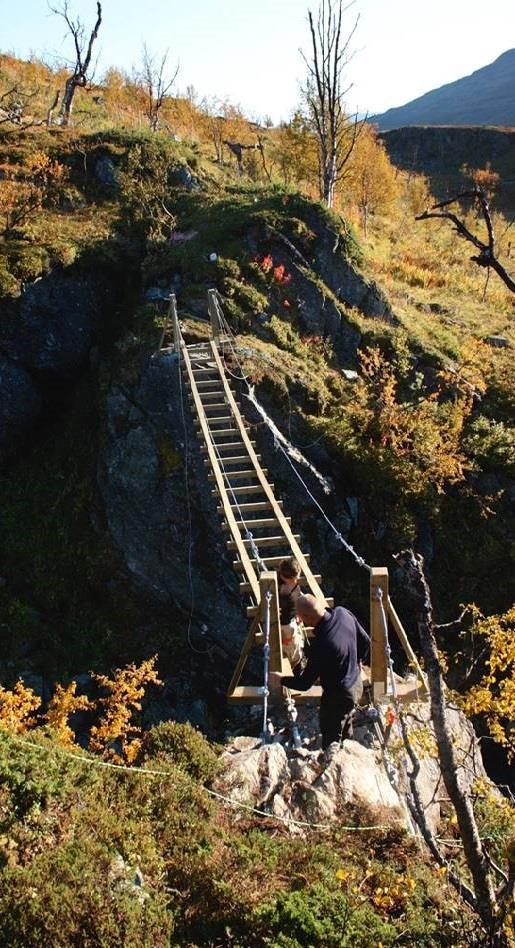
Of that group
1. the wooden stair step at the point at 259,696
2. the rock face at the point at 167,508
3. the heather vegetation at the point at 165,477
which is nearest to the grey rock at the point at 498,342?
the heather vegetation at the point at 165,477

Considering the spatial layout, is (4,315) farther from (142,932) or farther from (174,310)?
(142,932)

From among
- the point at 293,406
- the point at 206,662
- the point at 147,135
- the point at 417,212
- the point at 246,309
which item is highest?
the point at 147,135

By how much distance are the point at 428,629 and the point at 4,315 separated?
1453 centimetres

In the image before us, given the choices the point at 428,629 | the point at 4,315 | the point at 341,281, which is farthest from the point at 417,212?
the point at 428,629

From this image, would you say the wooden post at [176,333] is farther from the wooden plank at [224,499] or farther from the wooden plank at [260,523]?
the wooden plank at [260,523]

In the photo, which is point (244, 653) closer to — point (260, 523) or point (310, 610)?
point (310, 610)

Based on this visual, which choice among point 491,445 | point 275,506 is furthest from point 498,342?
point 275,506

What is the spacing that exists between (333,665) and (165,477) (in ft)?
24.0

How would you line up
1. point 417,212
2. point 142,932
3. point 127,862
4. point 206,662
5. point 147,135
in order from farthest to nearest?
point 417,212
point 147,135
point 206,662
point 127,862
point 142,932

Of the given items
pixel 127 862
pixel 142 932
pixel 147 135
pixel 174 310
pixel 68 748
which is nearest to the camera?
pixel 142 932

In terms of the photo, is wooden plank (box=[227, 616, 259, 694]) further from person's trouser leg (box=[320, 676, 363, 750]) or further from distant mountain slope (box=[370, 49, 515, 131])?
distant mountain slope (box=[370, 49, 515, 131])

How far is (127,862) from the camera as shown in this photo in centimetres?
470

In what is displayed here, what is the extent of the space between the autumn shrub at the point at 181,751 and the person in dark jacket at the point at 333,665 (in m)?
1.15

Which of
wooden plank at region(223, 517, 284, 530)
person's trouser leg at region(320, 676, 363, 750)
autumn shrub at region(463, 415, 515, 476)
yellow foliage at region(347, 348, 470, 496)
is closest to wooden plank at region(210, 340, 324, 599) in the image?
wooden plank at region(223, 517, 284, 530)
